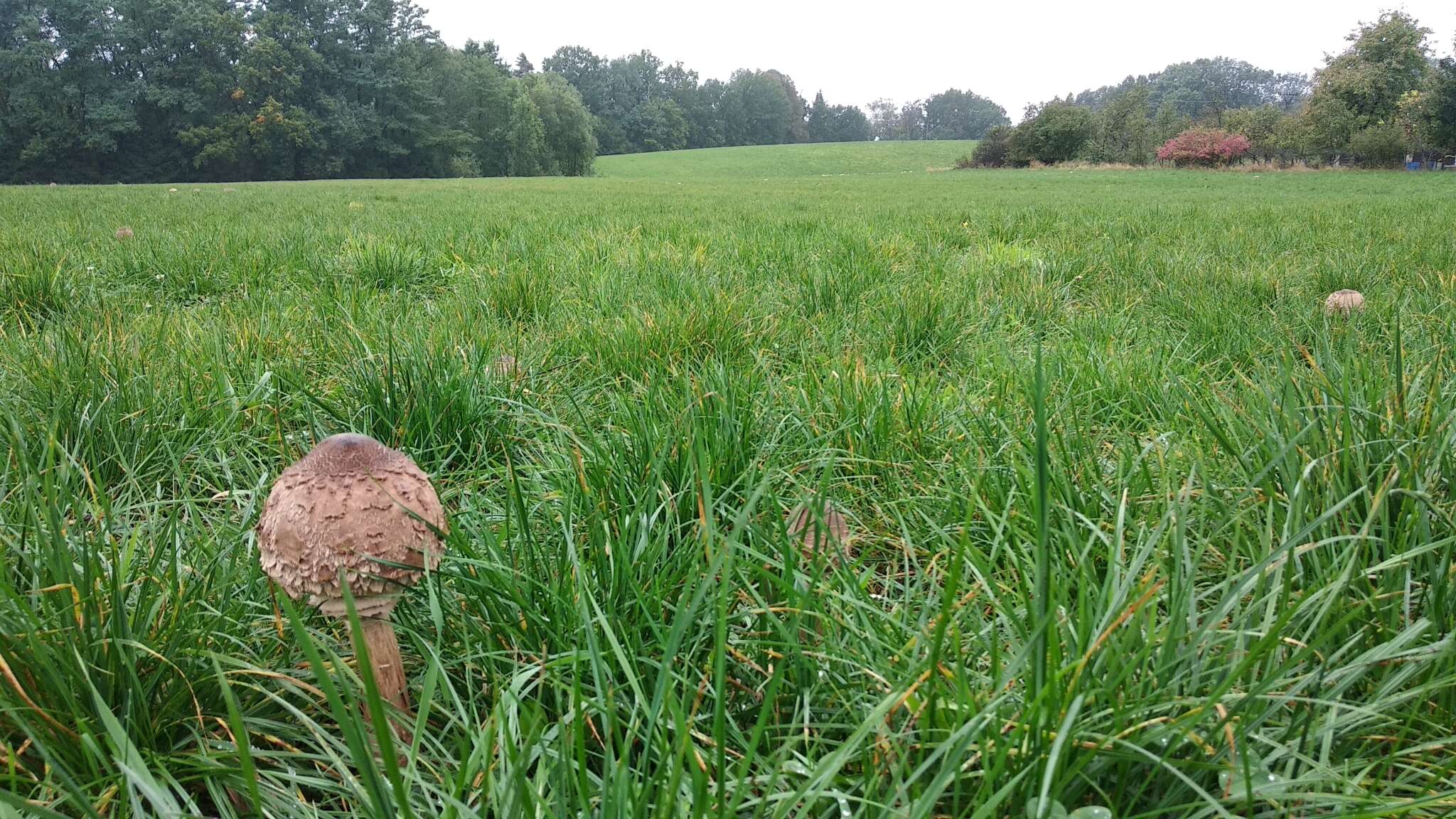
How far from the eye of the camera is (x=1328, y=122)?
121 ft

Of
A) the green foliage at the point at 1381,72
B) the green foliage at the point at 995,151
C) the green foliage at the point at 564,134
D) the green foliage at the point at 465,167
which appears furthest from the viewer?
the green foliage at the point at 564,134

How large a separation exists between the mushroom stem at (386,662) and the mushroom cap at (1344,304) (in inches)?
127

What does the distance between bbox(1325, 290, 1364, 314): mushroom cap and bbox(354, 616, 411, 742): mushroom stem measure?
3222 millimetres

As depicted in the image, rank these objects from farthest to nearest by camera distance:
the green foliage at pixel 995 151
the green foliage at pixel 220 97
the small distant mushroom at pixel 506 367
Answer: the green foliage at pixel 995 151, the green foliage at pixel 220 97, the small distant mushroom at pixel 506 367

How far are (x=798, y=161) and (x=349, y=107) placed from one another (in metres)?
30.1

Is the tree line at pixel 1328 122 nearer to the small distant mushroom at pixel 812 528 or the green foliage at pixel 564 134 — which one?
the green foliage at pixel 564 134

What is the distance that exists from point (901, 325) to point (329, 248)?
153 inches

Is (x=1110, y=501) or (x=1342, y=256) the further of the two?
(x=1342, y=256)

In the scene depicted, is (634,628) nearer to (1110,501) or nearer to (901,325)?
(1110,501)

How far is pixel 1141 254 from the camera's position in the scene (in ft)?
15.5

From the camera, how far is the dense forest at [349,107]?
37625 millimetres

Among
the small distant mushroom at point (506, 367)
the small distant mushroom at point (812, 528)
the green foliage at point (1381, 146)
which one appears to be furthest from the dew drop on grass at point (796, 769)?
the green foliage at point (1381, 146)

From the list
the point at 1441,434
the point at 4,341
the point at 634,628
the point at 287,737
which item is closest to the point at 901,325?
the point at 1441,434

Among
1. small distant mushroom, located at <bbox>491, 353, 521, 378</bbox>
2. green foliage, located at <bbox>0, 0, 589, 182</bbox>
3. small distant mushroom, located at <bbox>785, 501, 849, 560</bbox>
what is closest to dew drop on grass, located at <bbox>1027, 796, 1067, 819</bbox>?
small distant mushroom, located at <bbox>785, 501, 849, 560</bbox>
